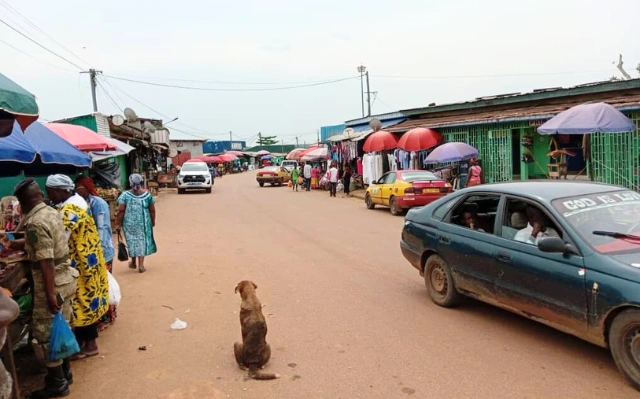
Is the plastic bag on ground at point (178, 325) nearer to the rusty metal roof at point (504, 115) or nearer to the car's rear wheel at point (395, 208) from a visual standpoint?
the car's rear wheel at point (395, 208)

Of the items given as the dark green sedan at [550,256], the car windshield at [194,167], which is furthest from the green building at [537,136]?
the car windshield at [194,167]

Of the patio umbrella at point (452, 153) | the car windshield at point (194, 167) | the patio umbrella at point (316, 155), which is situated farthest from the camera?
the patio umbrella at point (316, 155)

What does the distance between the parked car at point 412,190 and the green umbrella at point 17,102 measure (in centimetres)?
1237

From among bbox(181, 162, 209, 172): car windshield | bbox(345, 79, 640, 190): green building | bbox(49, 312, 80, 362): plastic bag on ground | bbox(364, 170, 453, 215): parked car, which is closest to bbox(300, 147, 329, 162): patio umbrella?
bbox(181, 162, 209, 172): car windshield

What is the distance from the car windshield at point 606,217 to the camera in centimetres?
429

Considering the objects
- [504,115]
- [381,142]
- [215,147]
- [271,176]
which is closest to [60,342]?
[504,115]

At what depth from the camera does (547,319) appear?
15.1 ft

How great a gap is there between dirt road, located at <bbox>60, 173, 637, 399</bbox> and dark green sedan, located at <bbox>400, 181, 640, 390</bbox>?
36 cm

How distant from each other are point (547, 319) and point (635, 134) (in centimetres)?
1058

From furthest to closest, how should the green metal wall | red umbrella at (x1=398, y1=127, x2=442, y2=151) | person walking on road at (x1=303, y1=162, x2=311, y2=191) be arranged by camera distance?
person walking on road at (x1=303, y1=162, x2=311, y2=191), red umbrella at (x1=398, y1=127, x2=442, y2=151), the green metal wall

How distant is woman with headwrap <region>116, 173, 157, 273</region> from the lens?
8.38 meters

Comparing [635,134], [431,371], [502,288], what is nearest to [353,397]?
[431,371]

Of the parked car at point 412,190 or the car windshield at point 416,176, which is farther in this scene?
the car windshield at point 416,176

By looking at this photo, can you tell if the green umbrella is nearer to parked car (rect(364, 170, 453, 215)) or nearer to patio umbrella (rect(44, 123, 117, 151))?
patio umbrella (rect(44, 123, 117, 151))
